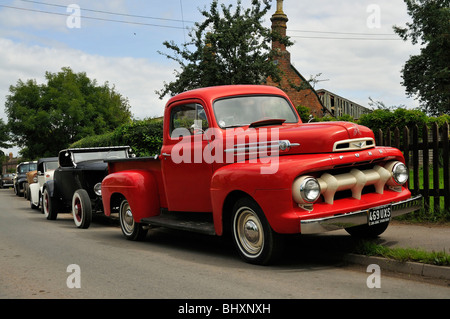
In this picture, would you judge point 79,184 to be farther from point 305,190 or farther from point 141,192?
point 305,190

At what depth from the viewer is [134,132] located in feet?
60.9

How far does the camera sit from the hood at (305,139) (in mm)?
5797

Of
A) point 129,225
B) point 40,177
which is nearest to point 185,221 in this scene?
point 129,225

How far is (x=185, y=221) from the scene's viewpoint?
23.2 feet

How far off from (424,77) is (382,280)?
33672 mm

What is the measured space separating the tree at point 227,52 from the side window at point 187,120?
15.0 metres

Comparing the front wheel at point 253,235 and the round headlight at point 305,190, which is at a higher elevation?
the round headlight at point 305,190

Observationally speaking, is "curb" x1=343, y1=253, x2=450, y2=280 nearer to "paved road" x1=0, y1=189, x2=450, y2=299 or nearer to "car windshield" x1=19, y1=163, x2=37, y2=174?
"paved road" x1=0, y1=189, x2=450, y2=299

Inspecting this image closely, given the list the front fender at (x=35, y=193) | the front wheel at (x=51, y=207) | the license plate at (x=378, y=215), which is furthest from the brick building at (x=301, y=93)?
the license plate at (x=378, y=215)

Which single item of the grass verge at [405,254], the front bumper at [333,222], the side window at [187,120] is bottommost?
the grass verge at [405,254]

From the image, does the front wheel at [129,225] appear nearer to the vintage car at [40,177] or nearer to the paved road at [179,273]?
the paved road at [179,273]

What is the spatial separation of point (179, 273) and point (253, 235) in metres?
0.97

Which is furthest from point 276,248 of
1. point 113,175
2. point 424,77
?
point 424,77
